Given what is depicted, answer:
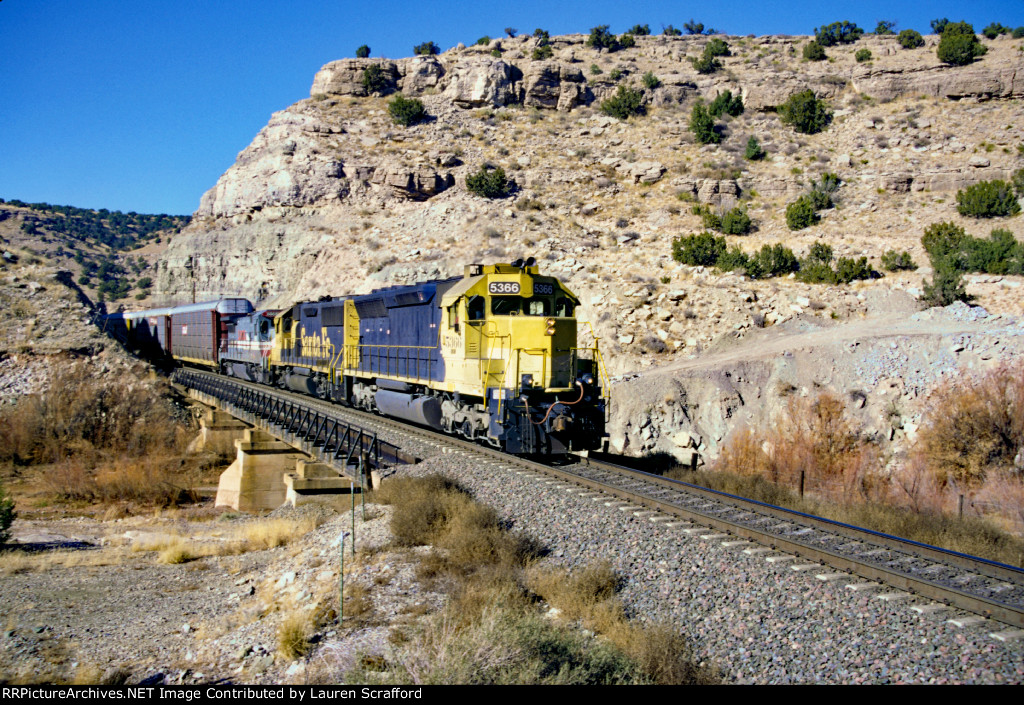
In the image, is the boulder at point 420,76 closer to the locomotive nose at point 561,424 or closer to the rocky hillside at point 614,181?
the rocky hillside at point 614,181

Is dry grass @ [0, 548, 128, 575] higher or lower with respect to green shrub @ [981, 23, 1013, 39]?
lower

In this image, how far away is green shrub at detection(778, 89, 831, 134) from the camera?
165 feet

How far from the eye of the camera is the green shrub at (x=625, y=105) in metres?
55.6

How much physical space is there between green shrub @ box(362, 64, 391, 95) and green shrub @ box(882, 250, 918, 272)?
45.4m

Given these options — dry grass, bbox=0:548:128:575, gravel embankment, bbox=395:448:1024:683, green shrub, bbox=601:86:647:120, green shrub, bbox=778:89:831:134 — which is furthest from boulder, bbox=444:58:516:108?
gravel embankment, bbox=395:448:1024:683

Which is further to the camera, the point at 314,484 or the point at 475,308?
the point at 314,484

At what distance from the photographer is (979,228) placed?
117 feet

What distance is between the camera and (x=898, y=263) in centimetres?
3084

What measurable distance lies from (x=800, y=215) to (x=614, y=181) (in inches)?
526

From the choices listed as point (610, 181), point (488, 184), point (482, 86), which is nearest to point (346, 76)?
point (482, 86)

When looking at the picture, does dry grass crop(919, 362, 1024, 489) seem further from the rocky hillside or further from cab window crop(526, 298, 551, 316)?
cab window crop(526, 298, 551, 316)

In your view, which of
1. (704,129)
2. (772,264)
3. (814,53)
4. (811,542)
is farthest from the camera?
(814,53)

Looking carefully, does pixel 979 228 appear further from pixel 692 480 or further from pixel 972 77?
pixel 692 480

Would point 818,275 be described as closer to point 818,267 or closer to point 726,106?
point 818,267
